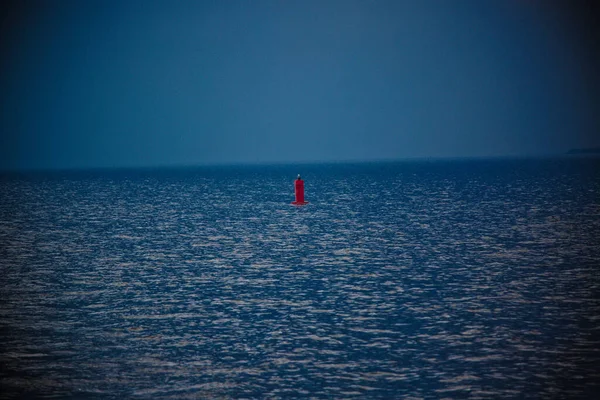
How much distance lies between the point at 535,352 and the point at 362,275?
1308cm

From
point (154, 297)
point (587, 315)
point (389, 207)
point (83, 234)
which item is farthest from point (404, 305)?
point (389, 207)

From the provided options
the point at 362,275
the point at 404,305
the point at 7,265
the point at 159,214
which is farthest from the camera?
the point at 159,214

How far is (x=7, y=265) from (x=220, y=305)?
53.5ft

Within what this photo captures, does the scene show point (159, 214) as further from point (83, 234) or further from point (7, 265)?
point (7, 265)

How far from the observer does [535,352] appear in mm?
20172

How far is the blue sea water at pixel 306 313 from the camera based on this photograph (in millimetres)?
18203

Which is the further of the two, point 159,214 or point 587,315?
point 159,214

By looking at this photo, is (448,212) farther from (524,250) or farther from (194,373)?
(194,373)

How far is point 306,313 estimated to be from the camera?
25.3m

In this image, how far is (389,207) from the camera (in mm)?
74875

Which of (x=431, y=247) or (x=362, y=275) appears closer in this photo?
(x=362, y=275)

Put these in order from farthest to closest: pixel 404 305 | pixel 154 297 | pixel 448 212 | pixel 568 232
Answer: pixel 448 212, pixel 568 232, pixel 154 297, pixel 404 305

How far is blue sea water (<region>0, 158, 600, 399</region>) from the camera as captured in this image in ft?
59.7

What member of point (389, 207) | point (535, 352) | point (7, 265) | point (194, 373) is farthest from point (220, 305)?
point (389, 207)
